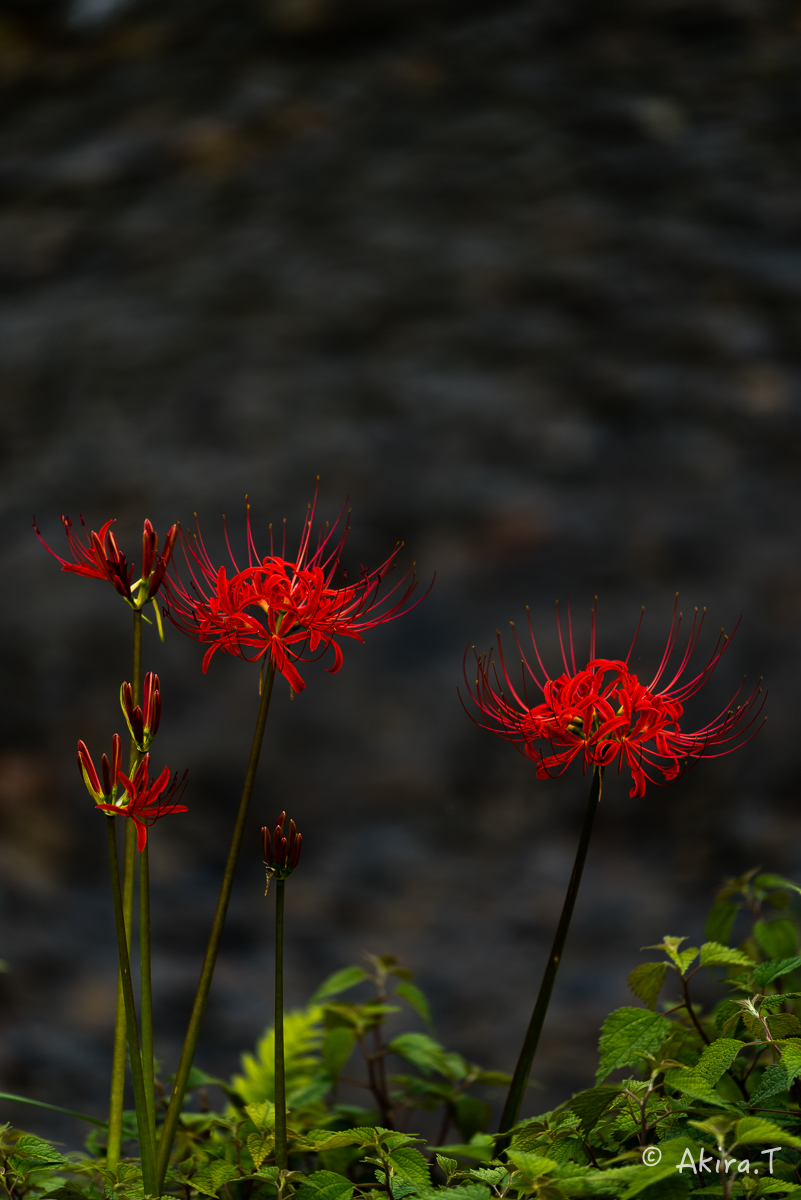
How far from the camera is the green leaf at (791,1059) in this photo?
0.80 metres

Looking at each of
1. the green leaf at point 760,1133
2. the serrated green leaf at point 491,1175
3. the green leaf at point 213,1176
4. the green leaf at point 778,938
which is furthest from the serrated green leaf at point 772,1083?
the green leaf at point 213,1176

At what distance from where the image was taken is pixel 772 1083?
857 millimetres

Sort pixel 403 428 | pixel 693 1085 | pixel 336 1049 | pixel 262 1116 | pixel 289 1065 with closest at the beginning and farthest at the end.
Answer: pixel 693 1085, pixel 262 1116, pixel 336 1049, pixel 289 1065, pixel 403 428

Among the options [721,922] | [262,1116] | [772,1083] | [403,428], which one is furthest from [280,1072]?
[403,428]

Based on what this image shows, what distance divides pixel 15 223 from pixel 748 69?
3.33m

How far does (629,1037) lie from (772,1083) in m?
0.12

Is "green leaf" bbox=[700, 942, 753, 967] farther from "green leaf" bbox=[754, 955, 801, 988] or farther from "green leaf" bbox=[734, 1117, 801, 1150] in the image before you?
"green leaf" bbox=[734, 1117, 801, 1150]

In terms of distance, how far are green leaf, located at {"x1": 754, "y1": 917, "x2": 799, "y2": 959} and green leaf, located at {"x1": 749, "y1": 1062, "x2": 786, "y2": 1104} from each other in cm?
33

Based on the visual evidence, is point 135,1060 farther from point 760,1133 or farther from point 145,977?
point 760,1133

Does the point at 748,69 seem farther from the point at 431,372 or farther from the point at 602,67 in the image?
the point at 431,372

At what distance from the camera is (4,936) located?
8.87 ft

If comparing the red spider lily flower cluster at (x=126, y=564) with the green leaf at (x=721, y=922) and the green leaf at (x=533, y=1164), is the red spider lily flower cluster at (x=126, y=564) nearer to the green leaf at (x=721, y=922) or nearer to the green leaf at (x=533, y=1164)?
the green leaf at (x=533, y=1164)

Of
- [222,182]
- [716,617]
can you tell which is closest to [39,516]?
[222,182]

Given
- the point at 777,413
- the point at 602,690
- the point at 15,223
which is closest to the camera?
the point at 602,690
